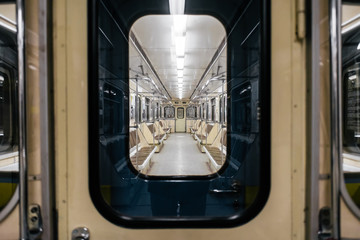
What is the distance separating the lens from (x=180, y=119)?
2377 centimetres

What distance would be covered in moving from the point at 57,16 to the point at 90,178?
82cm

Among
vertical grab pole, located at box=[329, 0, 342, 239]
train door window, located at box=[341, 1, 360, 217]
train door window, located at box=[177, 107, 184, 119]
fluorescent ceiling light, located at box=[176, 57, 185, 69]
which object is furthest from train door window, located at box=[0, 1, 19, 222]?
train door window, located at box=[177, 107, 184, 119]

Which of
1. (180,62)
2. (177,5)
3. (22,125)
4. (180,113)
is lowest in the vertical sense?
(22,125)

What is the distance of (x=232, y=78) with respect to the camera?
2.58 metres

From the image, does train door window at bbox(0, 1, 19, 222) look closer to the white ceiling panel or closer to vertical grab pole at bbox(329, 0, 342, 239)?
the white ceiling panel

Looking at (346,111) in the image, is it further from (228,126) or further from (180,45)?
(180,45)

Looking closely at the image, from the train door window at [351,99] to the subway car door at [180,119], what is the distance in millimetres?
21338

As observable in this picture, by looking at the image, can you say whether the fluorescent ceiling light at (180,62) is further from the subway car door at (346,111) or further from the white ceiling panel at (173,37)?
the subway car door at (346,111)

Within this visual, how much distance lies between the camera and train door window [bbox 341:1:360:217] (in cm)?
194

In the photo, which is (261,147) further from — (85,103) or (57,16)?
(57,16)

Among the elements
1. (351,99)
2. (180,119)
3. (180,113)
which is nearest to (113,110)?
(351,99)

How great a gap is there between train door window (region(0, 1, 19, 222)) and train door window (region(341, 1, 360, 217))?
9.46ft

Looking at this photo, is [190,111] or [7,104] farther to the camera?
[190,111]

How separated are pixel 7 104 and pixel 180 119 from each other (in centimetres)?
2148
